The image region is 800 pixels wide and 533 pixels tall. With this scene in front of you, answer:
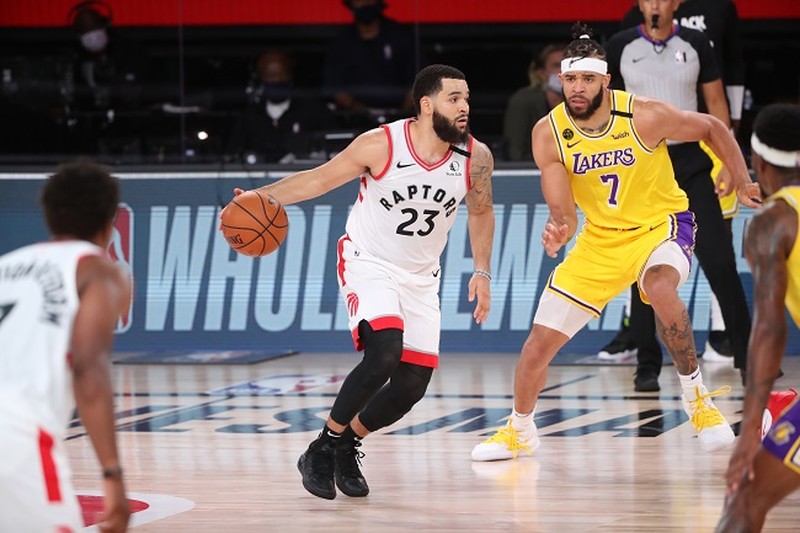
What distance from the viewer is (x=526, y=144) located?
1229 cm

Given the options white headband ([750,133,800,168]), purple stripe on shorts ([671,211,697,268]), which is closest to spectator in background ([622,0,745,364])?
purple stripe on shorts ([671,211,697,268])

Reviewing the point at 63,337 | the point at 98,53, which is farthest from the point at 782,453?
the point at 98,53

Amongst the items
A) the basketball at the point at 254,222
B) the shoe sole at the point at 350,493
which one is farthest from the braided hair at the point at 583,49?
the shoe sole at the point at 350,493

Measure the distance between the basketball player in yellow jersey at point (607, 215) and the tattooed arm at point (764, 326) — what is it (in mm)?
2886

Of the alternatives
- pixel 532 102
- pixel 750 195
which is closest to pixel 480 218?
pixel 750 195

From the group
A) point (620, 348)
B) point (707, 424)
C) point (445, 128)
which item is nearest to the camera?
point (445, 128)

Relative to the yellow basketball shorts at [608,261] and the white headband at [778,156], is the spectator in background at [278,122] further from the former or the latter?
the white headband at [778,156]

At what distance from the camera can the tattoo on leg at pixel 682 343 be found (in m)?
7.40

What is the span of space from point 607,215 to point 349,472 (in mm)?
1882

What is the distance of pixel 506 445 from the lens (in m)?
7.51

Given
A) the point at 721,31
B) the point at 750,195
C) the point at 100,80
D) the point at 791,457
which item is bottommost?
the point at 791,457

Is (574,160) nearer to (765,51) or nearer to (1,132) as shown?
(765,51)

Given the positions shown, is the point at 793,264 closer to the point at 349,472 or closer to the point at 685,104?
the point at 349,472

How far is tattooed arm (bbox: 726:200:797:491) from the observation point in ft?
14.3
